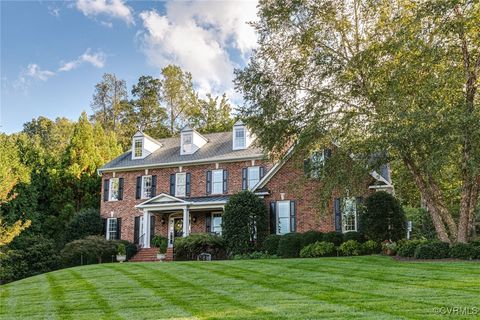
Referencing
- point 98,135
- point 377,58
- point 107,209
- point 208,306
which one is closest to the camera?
point 208,306

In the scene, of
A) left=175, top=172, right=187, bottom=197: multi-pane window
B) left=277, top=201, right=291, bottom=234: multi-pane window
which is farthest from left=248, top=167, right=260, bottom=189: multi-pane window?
left=175, top=172, right=187, bottom=197: multi-pane window

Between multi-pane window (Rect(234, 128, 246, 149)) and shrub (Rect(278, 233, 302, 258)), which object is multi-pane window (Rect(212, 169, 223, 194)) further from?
shrub (Rect(278, 233, 302, 258))

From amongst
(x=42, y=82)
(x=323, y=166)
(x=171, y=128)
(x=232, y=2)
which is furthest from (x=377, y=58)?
(x=171, y=128)

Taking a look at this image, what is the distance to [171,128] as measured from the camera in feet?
151

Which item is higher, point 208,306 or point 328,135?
point 328,135

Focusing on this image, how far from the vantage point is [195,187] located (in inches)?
1127

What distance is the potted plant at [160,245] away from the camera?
976 inches

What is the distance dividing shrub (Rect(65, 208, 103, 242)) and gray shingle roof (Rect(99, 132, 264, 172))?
10.0ft

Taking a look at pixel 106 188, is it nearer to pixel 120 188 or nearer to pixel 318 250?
pixel 120 188

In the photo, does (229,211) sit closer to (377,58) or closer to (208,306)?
(377,58)

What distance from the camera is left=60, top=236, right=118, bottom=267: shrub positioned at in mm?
25125

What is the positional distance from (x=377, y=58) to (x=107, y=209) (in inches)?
788

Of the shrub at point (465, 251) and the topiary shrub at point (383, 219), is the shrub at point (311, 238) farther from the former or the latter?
the shrub at point (465, 251)

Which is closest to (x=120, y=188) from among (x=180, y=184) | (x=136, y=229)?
(x=136, y=229)
